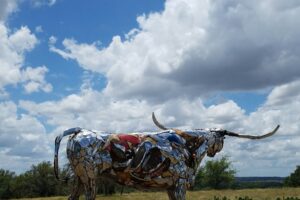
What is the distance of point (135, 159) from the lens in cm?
1247

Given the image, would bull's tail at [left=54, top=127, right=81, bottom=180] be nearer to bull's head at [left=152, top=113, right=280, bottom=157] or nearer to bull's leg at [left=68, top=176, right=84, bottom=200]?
bull's leg at [left=68, top=176, right=84, bottom=200]

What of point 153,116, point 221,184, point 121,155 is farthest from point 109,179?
point 221,184

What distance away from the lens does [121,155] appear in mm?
12344

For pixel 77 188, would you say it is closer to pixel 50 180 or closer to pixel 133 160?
pixel 133 160

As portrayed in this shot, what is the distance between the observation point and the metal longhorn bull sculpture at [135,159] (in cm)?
1195

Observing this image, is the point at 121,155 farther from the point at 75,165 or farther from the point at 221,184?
the point at 221,184

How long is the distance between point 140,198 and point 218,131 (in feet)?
68.6

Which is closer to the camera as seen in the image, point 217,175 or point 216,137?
point 216,137

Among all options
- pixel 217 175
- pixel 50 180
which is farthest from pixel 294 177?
pixel 50 180

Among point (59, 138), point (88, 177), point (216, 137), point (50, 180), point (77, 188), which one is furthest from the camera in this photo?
point (50, 180)

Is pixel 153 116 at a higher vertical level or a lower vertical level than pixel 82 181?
higher

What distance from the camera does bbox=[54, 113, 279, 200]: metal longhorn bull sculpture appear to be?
39.2 feet

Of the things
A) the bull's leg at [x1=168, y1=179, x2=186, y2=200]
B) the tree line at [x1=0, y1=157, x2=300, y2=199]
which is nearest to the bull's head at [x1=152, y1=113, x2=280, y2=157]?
the bull's leg at [x1=168, y1=179, x2=186, y2=200]

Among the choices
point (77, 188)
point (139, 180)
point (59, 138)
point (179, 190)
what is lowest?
point (179, 190)
